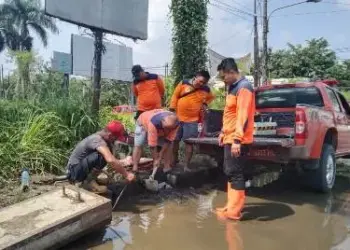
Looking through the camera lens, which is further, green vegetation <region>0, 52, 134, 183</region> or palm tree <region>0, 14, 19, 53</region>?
palm tree <region>0, 14, 19, 53</region>

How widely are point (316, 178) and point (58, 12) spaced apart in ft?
17.7

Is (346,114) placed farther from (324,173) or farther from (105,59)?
(105,59)

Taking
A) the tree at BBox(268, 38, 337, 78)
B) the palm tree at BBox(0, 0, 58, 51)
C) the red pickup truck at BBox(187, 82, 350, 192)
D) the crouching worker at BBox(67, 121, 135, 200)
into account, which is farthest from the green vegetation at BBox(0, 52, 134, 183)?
the palm tree at BBox(0, 0, 58, 51)

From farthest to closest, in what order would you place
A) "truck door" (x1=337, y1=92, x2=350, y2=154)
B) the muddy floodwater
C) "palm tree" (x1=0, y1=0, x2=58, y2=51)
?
1. "palm tree" (x1=0, y1=0, x2=58, y2=51)
2. "truck door" (x1=337, y1=92, x2=350, y2=154)
3. the muddy floodwater

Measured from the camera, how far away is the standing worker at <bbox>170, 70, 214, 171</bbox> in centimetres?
757

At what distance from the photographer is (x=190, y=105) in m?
7.62

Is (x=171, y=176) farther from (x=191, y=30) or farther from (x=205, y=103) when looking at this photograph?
(x=191, y=30)

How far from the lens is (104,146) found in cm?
521

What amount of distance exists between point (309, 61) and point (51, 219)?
115ft

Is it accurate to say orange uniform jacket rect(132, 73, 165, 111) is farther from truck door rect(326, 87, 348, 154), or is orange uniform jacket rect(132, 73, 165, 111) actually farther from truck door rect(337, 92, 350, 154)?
truck door rect(337, 92, 350, 154)

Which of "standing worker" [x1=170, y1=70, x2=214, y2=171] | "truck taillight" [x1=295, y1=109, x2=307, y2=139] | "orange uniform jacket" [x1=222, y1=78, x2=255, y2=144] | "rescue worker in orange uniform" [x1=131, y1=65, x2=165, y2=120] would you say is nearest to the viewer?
"orange uniform jacket" [x1=222, y1=78, x2=255, y2=144]

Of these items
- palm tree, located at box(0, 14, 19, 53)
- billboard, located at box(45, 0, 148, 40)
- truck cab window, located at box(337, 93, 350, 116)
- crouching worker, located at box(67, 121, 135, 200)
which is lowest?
crouching worker, located at box(67, 121, 135, 200)

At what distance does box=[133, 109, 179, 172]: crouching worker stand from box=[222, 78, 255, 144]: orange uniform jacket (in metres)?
1.02

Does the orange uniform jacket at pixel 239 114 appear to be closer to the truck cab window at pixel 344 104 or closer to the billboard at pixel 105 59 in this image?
the truck cab window at pixel 344 104
